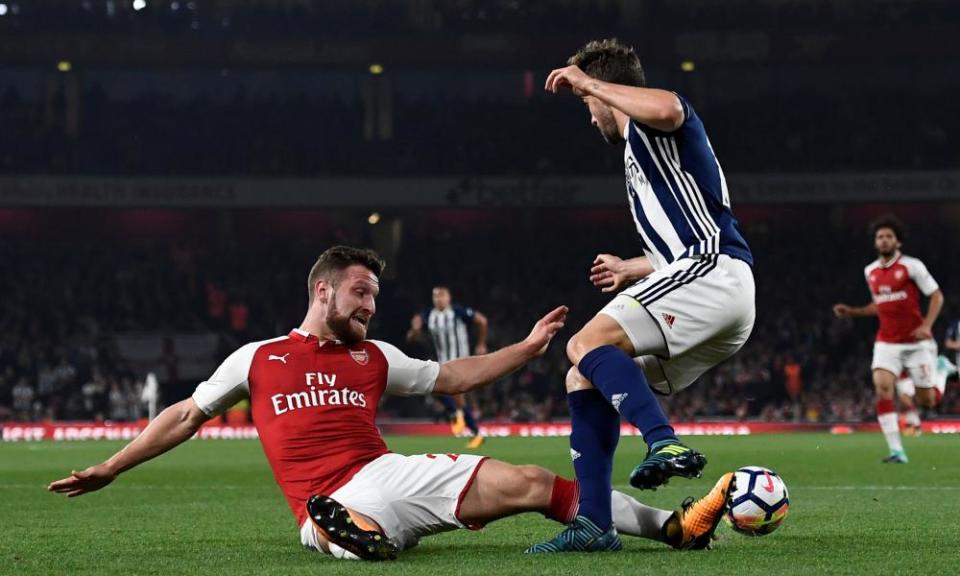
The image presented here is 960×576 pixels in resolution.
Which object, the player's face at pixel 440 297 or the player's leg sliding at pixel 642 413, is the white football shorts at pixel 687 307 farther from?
the player's face at pixel 440 297

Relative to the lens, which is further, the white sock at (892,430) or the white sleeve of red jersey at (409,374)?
the white sock at (892,430)

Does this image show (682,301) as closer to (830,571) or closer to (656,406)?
(656,406)

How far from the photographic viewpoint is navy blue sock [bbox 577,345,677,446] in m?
4.50

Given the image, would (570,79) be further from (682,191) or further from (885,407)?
(885,407)

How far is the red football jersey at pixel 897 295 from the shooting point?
1330 centimetres

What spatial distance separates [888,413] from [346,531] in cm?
973

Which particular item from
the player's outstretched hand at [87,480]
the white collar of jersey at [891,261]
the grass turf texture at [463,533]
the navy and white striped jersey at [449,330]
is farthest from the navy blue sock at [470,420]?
the player's outstretched hand at [87,480]

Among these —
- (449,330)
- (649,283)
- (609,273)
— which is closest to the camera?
(649,283)

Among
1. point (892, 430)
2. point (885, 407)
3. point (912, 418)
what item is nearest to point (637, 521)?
point (892, 430)

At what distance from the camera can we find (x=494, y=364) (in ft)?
17.5

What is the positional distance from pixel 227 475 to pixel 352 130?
24493 millimetres

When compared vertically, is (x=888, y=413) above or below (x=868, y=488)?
below

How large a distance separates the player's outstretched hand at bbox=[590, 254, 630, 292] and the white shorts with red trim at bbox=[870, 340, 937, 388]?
9.05 meters

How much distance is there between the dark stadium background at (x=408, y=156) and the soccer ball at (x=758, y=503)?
25.1 metres
